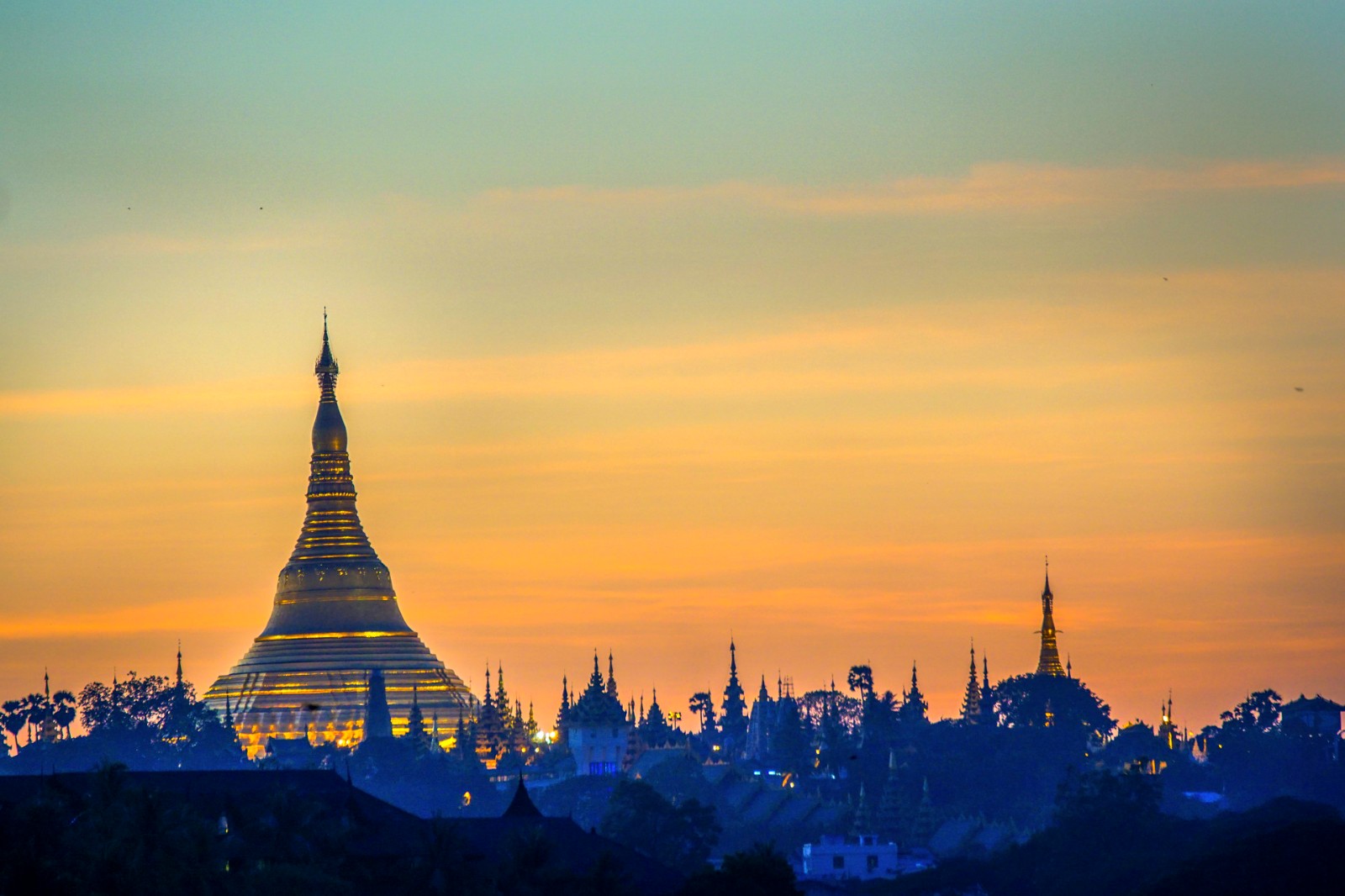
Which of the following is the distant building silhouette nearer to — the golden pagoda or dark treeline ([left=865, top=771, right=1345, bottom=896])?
the golden pagoda

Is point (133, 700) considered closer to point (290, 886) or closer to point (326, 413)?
point (326, 413)

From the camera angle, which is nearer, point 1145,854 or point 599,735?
point 1145,854

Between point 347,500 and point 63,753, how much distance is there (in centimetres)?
2335

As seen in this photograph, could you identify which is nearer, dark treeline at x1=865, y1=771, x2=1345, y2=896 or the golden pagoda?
dark treeline at x1=865, y1=771, x2=1345, y2=896

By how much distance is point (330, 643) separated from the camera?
627 ft

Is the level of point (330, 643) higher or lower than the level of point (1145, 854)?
higher

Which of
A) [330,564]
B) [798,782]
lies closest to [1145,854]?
[798,782]

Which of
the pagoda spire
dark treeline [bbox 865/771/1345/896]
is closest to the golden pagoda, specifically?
the pagoda spire

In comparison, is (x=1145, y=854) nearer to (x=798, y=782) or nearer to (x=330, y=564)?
(x=798, y=782)

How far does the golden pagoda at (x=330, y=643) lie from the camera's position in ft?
618

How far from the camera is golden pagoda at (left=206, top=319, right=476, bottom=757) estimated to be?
188250mm

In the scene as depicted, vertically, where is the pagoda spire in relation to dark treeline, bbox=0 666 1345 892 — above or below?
above

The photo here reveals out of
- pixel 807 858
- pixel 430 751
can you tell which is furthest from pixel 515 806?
pixel 430 751

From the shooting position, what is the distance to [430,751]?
602ft
